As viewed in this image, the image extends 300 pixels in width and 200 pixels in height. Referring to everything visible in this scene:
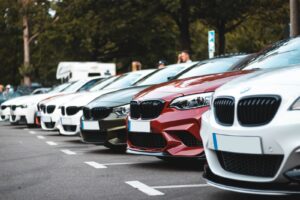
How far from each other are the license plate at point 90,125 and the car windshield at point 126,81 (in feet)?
8.25

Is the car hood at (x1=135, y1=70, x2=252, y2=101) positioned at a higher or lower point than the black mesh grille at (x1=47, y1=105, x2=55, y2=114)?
higher

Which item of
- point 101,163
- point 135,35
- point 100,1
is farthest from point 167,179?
point 135,35

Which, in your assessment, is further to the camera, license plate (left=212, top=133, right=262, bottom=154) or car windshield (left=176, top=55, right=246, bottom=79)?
car windshield (left=176, top=55, right=246, bottom=79)

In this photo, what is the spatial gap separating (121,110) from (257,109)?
512 cm

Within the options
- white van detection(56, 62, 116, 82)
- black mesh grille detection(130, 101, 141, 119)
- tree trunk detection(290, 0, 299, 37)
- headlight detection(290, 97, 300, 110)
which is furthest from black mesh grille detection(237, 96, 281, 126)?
white van detection(56, 62, 116, 82)

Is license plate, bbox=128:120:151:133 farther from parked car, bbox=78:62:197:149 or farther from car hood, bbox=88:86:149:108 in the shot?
car hood, bbox=88:86:149:108

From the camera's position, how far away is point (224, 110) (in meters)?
5.41

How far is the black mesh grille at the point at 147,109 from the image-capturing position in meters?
7.93

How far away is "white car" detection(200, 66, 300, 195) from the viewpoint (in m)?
4.78

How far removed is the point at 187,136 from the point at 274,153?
2.85 meters

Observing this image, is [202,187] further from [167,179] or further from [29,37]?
[29,37]

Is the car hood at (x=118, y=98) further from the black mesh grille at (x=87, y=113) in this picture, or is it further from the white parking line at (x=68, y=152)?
the white parking line at (x=68, y=152)

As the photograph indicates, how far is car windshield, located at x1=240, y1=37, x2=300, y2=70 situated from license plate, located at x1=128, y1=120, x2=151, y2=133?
1.32 m

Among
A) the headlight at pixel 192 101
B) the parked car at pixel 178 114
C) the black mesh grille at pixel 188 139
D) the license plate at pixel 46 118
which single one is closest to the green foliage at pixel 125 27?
the license plate at pixel 46 118
